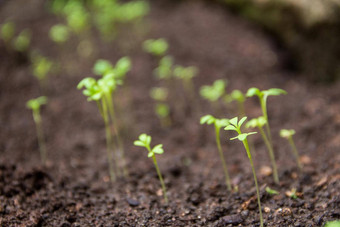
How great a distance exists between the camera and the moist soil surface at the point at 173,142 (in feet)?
6.40

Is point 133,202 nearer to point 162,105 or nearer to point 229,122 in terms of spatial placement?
point 229,122

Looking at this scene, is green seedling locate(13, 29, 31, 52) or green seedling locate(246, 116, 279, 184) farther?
green seedling locate(13, 29, 31, 52)

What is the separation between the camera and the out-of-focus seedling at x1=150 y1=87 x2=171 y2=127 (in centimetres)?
318

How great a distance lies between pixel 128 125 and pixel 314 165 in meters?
1.70

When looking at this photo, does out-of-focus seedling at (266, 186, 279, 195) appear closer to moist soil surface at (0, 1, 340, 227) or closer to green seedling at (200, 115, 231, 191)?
moist soil surface at (0, 1, 340, 227)

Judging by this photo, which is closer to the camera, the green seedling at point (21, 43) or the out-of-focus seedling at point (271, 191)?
the out-of-focus seedling at point (271, 191)

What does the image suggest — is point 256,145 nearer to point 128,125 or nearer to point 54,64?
point 128,125

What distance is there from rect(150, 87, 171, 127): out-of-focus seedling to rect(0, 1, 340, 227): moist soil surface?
6cm

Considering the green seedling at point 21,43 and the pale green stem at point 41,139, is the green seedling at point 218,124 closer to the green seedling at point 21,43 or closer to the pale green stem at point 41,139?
the pale green stem at point 41,139

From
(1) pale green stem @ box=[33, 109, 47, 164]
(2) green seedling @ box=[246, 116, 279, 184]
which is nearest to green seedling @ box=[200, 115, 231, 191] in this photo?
(2) green seedling @ box=[246, 116, 279, 184]

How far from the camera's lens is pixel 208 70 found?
3918mm

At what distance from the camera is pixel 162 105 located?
3.41 metres

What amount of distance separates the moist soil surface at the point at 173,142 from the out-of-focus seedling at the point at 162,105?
0.21 ft

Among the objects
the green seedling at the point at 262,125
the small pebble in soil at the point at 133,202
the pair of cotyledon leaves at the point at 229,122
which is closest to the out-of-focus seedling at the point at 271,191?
the green seedling at the point at 262,125
